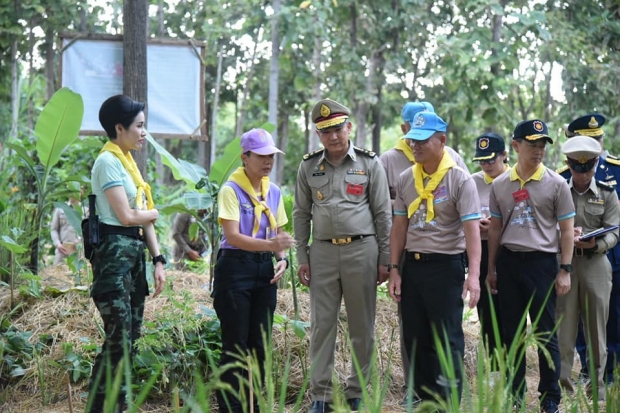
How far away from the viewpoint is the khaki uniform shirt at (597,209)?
6047 mm

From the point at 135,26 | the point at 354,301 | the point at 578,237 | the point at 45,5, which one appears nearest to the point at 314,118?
the point at 354,301

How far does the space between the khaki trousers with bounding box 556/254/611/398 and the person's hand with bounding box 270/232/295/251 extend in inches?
96.6

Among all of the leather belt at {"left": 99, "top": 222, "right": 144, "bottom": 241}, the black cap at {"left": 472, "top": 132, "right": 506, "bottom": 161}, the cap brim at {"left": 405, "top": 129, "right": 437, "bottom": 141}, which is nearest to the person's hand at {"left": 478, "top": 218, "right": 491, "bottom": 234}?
the black cap at {"left": 472, "top": 132, "right": 506, "bottom": 161}

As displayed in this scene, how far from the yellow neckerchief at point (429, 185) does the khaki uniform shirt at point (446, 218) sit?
28mm

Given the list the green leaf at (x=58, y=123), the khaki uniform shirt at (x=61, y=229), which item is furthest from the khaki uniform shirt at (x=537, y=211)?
the khaki uniform shirt at (x=61, y=229)

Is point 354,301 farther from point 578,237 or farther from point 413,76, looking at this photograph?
point 413,76

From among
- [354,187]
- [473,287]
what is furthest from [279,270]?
[473,287]

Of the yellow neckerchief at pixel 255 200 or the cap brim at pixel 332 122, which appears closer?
the yellow neckerchief at pixel 255 200

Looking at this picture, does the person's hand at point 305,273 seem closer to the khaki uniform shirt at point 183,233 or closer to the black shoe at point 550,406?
the black shoe at point 550,406

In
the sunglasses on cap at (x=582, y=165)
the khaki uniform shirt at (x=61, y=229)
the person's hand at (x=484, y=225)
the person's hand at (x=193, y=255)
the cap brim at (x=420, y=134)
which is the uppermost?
the cap brim at (x=420, y=134)

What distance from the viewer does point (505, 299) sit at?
548 centimetres

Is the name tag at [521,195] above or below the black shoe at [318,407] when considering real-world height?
above

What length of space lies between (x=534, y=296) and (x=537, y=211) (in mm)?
560

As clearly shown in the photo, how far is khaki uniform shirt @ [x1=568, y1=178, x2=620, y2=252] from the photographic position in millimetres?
6047
